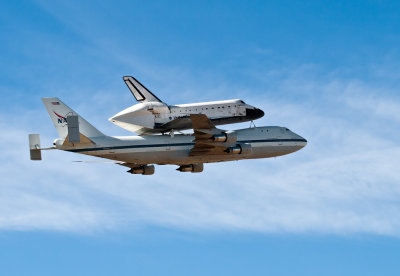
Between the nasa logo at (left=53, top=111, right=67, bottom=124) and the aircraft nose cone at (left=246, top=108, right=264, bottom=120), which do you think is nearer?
the nasa logo at (left=53, top=111, right=67, bottom=124)

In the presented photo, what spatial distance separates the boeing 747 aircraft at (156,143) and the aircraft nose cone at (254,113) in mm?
1945

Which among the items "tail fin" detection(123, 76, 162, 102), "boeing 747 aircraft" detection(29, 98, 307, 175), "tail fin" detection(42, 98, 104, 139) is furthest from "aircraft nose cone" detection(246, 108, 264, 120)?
"tail fin" detection(42, 98, 104, 139)

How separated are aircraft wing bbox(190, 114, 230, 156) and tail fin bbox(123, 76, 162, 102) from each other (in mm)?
5710

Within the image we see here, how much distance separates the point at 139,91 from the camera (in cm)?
7712

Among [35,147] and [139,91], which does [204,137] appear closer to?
[139,91]

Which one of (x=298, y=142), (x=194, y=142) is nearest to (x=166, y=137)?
(x=194, y=142)

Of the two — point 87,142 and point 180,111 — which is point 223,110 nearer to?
point 180,111

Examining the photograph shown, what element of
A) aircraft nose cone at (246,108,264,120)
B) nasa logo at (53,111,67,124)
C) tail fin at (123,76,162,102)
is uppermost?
tail fin at (123,76,162,102)

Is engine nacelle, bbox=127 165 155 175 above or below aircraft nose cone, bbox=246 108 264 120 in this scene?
below

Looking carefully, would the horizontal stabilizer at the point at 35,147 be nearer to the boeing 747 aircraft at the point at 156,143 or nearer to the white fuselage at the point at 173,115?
the boeing 747 aircraft at the point at 156,143

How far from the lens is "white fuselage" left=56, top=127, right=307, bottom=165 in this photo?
7250 centimetres

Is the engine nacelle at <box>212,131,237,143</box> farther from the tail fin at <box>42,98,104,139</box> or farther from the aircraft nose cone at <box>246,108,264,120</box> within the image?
the tail fin at <box>42,98,104,139</box>

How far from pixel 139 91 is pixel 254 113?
10.5m

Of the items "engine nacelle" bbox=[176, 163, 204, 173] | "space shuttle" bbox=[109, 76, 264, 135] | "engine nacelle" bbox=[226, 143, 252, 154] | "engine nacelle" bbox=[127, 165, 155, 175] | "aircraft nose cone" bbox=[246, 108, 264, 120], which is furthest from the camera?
"engine nacelle" bbox=[127, 165, 155, 175]
